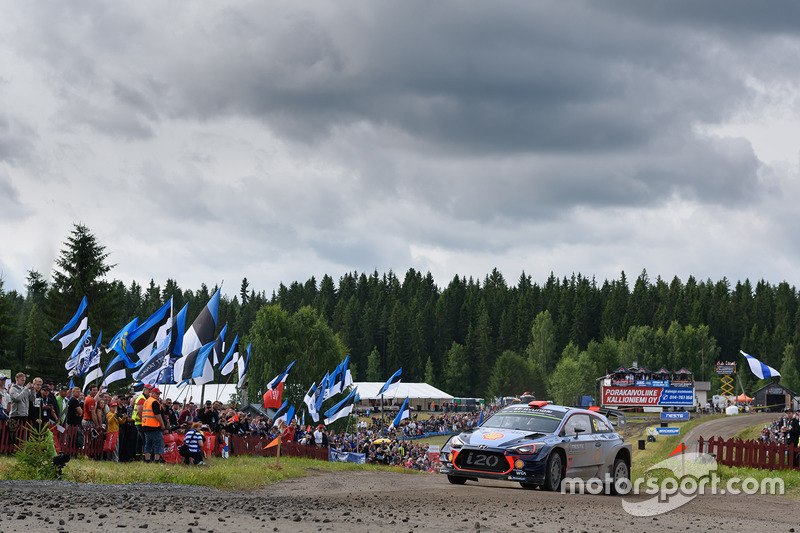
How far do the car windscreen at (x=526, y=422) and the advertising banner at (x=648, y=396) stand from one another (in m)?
66.3

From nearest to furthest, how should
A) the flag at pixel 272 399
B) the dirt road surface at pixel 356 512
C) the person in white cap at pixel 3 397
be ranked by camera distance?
the dirt road surface at pixel 356 512
the person in white cap at pixel 3 397
the flag at pixel 272 399

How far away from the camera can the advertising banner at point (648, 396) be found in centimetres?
7888

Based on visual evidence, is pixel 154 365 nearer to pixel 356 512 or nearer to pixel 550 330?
pixel 356 512

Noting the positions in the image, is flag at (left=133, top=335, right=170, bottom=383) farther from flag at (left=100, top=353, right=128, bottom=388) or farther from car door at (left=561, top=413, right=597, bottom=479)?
car door at (left=561, top=413, right=597, bottom=479)

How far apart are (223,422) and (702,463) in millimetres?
14075

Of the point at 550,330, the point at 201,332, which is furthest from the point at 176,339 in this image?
the point at 550,330

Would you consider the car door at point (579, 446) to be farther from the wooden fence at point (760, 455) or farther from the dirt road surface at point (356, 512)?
the wooden fence at point (760, 455)

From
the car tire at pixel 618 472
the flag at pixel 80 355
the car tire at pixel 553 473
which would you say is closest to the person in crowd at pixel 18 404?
the flag at pixel 80 355

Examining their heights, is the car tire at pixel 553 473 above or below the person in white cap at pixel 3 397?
below

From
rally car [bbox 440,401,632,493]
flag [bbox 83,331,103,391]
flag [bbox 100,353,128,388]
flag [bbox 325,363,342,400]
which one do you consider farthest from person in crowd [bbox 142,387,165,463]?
flag [bbox 325,363,342,400]

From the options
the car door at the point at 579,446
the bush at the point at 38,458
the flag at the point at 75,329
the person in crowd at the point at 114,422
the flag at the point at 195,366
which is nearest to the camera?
the bush at the point at 38,458

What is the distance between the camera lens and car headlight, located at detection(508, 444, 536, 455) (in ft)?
51.3

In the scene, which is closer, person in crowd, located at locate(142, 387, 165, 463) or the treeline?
person in crowd, located at locate(142, 387, 165, 463)

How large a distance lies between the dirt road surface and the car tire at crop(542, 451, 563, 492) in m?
0.29
